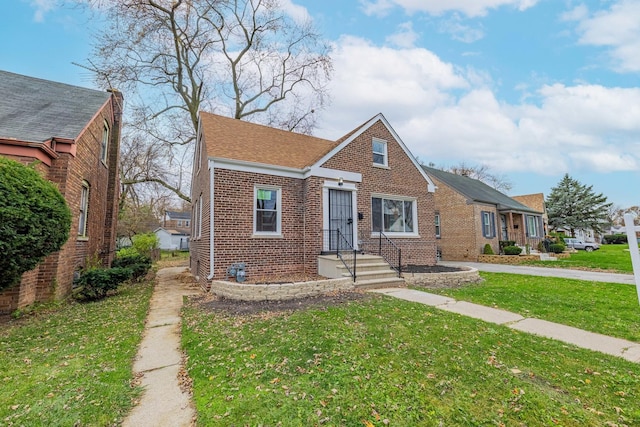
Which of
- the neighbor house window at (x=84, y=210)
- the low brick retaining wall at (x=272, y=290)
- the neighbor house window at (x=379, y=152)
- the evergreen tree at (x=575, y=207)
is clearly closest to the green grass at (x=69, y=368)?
the low brick retaining wall at (x=272, y=290)

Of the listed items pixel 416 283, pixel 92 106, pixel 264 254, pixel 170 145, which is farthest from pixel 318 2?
pixel 170 145

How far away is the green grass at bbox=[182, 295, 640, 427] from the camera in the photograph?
2.66 metres

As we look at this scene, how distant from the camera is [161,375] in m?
3.61

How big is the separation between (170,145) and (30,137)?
15.0 metres

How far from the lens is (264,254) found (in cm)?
941

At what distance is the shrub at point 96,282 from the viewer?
7539mm

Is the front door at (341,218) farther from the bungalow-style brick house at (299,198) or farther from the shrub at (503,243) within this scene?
the shrub at (503,243)

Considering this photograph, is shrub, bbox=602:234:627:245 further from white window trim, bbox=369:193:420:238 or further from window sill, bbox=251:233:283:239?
window sill, bbox=251:233:283:239

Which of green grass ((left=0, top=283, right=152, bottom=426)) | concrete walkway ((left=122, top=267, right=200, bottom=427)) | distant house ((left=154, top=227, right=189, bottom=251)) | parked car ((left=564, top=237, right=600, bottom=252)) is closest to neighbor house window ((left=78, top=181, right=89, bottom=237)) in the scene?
green grass ((left=0, top=283, right=152, bottom=426))

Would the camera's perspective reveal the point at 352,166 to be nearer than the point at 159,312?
No

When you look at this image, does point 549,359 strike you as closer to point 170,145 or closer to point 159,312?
point 159,312


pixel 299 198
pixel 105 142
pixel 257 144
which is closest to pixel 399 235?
pixel 299 198

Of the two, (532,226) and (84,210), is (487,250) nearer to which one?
(532,226)

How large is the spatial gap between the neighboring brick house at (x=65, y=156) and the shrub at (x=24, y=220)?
1003 millimetres
